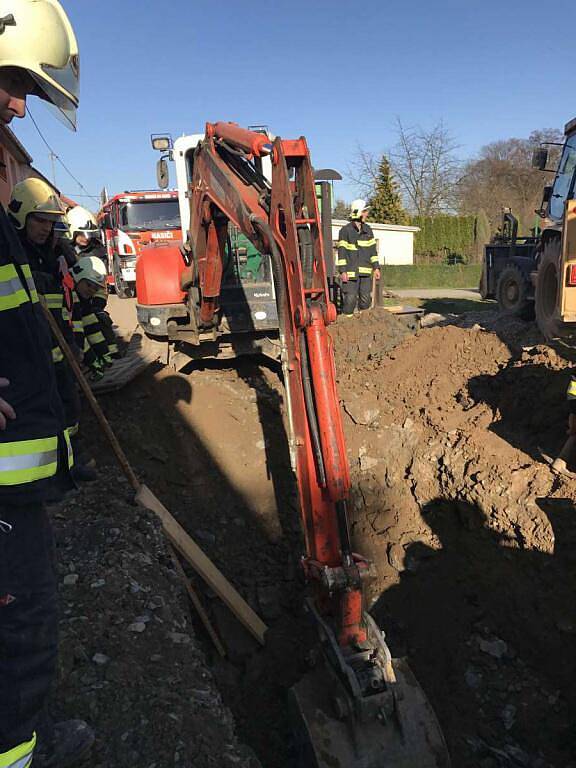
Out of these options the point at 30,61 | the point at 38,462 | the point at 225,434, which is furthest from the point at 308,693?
the point at 225,434

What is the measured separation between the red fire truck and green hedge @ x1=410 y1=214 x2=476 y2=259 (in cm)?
2018

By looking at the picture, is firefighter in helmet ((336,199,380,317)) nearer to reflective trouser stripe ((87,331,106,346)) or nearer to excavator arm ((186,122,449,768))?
reflective trouser stripe ((87,331,106,346))

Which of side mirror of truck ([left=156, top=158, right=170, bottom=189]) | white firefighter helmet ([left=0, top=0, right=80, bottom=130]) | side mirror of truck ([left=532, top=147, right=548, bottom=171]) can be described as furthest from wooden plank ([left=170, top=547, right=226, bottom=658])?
side mirror of truck ([left=532, top=147, right=548, bottom=171])

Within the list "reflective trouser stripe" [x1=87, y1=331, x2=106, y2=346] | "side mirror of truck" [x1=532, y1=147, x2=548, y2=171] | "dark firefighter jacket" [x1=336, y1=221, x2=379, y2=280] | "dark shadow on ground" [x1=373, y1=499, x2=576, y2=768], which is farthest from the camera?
"dark firefighter jacket" [x1=336, y1=221, x2=379, y2=280]

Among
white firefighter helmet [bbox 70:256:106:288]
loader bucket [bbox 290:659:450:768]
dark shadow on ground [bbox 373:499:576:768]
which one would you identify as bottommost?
dark shadow on ground [bbox 373:499:576:768]

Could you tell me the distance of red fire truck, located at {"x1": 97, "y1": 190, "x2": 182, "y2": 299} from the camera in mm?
14117

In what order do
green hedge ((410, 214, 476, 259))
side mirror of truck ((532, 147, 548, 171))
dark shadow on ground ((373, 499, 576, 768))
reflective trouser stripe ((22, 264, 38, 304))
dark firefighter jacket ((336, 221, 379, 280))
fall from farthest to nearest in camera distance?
1. green hedge ((410, 214, 476, 259))
2. dark firefighter jacket ((336, 221, 379, 280))
3. side mirror of truck ((532, 147, 548, 171))
4. dark shadow on ground ((373, 499, 576, 768))
5. reflective trouser stripe ((22, 264, 38, 304))

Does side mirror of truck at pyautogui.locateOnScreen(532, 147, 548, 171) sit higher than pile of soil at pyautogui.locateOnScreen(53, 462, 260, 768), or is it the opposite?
side mirror of truck at pyautogui.locateOnScreen(532, 147, 548, 171)

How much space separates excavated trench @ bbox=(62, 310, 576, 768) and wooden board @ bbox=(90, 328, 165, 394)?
7.4 inches

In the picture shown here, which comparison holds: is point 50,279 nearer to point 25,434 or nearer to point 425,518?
point 25,434

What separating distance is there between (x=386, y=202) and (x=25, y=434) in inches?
A: 1277

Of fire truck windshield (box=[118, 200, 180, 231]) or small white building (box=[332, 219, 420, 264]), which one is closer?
fire truck windshield (box=[118, 200, 180, 231])

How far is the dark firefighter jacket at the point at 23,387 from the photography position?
1642 mm

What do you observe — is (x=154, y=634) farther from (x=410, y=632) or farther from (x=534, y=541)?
(x=534, y=541)
